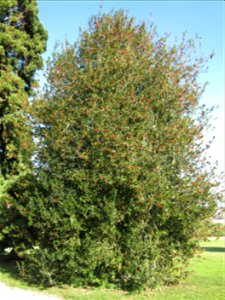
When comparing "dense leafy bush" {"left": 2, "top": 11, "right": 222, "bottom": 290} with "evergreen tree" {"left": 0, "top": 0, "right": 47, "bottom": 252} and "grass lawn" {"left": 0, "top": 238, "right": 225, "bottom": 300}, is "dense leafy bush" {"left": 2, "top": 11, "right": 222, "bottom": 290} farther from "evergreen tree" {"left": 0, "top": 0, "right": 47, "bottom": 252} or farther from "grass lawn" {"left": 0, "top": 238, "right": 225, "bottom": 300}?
"evergreen tree" {"left": 0, "top": 0, "right": 47, "bottom": 252}

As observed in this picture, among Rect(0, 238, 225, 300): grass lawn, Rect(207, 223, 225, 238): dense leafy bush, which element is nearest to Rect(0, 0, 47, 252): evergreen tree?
Rect(0, 238, 225, 300): grass lawn

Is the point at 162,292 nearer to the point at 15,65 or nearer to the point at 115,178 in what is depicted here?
the point at 115,178

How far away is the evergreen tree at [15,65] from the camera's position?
523 inches

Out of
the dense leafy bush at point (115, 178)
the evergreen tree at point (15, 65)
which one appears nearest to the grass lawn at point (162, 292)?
the dense leafy bush at point (115, 178)

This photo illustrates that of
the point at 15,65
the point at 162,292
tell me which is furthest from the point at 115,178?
the point at 15,65

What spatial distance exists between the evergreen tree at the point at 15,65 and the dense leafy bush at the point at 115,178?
4.15 metres

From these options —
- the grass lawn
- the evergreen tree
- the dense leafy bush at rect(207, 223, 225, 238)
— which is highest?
the evergreen tree

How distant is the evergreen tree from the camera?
1327 cm

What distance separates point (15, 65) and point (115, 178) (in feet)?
30.5

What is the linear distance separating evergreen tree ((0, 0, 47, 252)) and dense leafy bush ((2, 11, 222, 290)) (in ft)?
13.6

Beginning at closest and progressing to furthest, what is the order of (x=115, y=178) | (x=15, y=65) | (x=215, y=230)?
1. (x=115, y=178)
2. (x=215, y=230)
3. (x=15, y=65)

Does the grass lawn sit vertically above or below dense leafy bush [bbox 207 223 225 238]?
below

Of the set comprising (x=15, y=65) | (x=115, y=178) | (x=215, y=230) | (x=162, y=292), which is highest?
(x=15, y=65)

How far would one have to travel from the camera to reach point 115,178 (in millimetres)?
7523
